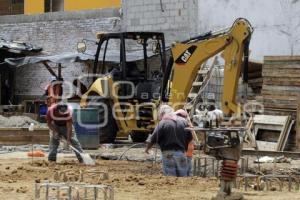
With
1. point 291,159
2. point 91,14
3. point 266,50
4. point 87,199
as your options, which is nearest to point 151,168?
point 291,159

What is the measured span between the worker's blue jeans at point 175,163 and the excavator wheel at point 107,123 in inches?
295

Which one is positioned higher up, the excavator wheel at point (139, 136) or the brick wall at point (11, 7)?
the brick wall at point (11, 7)

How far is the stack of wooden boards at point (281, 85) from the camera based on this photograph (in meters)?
18.8

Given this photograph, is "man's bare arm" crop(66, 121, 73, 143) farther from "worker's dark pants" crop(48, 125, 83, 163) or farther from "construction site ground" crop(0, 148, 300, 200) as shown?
"construction site ground" crop(0, 148, 300, 200)

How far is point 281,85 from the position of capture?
19.1m

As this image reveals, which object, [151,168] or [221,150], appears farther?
[151,168]

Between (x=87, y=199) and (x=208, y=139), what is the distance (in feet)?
5.64

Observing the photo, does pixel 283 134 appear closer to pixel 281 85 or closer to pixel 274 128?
pixel 274 128

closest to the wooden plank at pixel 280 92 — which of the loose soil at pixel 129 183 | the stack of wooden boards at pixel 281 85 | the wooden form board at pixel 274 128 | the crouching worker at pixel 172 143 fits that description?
the stack of wooden boards at pixel 281 85

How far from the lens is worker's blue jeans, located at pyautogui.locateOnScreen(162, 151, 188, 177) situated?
12266 mm

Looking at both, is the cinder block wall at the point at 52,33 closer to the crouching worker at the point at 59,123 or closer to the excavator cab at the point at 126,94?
the excavator cab at the point at 126,94

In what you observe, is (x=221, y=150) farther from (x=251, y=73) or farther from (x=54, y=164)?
(x=251, y=73)

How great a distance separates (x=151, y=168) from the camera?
14.4 meters

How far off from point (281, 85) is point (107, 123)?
15.9ft
